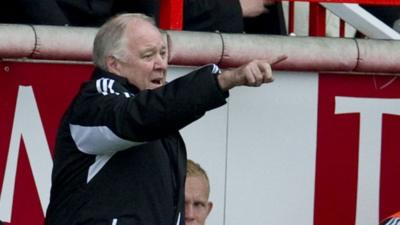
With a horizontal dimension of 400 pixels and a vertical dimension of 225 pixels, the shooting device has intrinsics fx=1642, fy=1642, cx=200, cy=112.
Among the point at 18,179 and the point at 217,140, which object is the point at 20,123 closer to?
the point at 18,179

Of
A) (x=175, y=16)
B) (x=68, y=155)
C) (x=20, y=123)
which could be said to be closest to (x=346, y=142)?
(x=175, y=16)

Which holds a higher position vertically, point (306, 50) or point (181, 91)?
point (306, 50)

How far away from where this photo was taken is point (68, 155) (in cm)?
546

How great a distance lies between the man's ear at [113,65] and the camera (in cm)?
548

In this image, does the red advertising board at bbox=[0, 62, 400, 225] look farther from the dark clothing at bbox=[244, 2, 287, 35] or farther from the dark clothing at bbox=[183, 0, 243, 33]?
the dark clothing at bbox=[244, 2, 287, 35]

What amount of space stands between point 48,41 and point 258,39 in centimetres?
97

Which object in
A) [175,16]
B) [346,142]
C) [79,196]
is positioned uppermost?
[175,16]

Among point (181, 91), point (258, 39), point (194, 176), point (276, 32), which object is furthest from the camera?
point (276, 32)

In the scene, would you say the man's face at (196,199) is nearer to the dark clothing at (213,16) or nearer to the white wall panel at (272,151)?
the white wall panel at (272,151)

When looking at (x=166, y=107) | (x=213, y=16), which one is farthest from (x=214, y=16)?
(x=166, y=107)

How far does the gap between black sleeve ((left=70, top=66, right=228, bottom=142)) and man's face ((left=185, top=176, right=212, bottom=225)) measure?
155cm

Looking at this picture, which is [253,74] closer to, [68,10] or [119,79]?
[119,79]

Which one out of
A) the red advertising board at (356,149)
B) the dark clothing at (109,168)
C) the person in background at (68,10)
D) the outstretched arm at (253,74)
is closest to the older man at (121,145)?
the dark clothing at (109,168)

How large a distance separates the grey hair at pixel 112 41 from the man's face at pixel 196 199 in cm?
126
